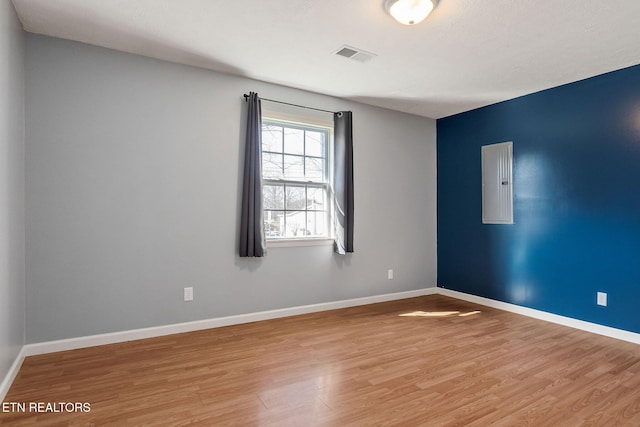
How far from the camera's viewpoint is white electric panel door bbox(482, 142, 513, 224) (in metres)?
4.19

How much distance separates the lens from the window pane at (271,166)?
3855mm

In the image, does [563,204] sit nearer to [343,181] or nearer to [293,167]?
[343,181]

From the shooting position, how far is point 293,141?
4.04m

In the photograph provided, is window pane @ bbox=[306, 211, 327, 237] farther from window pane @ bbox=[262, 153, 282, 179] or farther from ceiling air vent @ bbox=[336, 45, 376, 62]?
ceiling air vent @ bbox=[336, 45, 376, 62]

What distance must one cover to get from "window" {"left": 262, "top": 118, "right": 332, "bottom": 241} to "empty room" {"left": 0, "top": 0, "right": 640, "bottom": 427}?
29mm

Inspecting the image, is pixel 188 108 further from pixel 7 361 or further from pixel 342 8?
pixel 7 361

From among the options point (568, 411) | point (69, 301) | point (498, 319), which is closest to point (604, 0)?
point (568, 411)

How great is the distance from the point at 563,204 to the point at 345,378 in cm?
298

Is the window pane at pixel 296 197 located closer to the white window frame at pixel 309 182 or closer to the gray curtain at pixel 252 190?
the white window frame at pixel 309 182

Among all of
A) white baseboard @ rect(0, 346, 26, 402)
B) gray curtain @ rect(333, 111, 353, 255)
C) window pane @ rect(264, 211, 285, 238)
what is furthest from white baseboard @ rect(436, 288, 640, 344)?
white baseboard @ rect(0, 346, 26, 402)

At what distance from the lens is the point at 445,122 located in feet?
16.5

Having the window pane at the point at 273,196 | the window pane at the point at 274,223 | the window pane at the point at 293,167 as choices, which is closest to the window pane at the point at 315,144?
the window pane at the point at 293,167

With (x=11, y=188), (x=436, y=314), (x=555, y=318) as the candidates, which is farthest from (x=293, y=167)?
(x=555, y=318)

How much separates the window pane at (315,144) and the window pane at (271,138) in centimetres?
37
